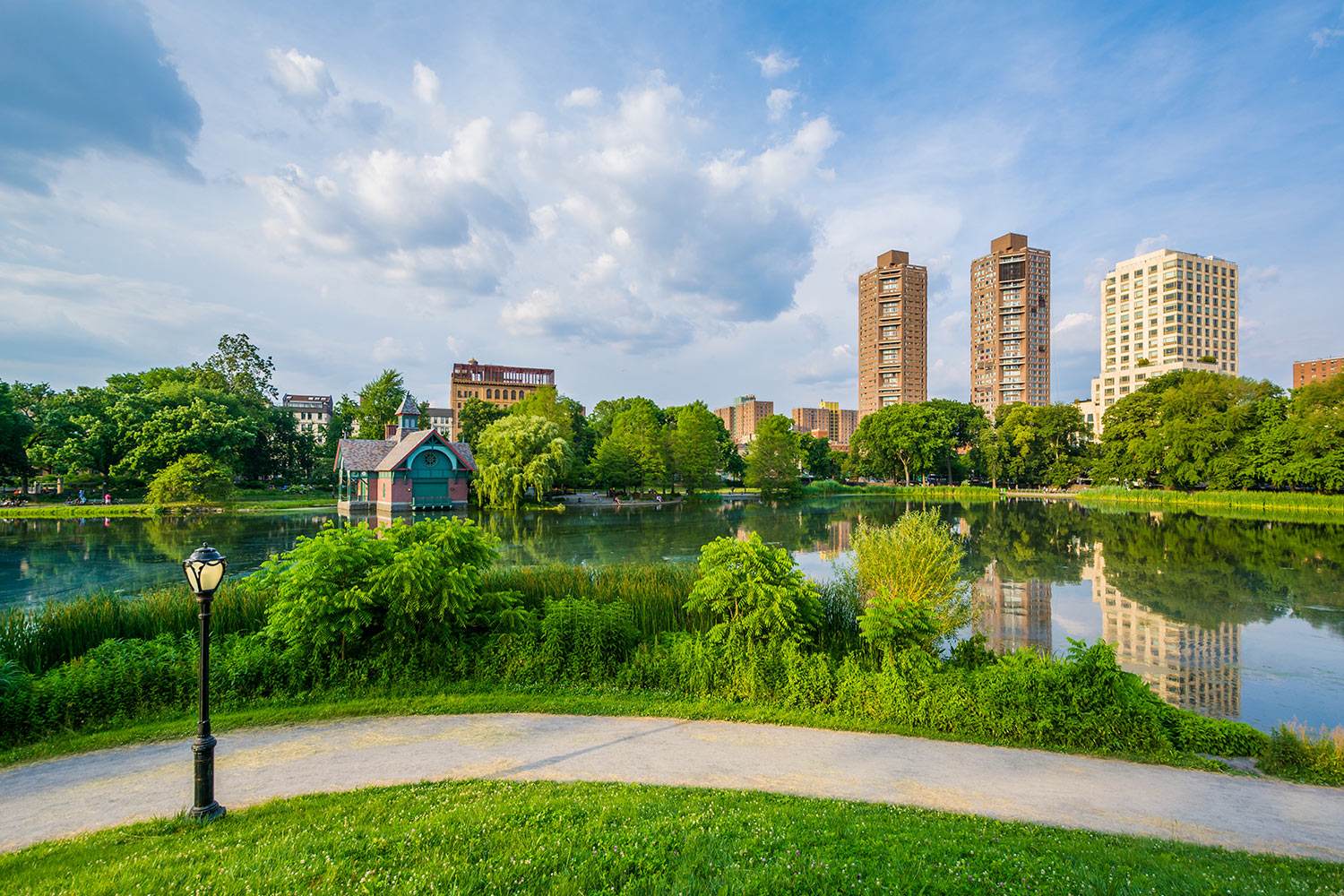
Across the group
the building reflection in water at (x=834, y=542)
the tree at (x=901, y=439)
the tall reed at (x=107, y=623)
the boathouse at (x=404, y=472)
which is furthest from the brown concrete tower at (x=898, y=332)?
the tall reed at (x=107, y=623)

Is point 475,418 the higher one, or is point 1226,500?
point 475,418

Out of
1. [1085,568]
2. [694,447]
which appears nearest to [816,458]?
[694,447]

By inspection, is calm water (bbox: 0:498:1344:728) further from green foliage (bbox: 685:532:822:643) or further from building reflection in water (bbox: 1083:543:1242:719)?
green foliage (bbox: 685:532:822:643)

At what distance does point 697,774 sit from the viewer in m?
5.90

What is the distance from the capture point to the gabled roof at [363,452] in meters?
42.2

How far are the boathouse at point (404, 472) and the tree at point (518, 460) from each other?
1.82 meters

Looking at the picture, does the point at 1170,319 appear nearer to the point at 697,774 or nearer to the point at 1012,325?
the point at 1012,325

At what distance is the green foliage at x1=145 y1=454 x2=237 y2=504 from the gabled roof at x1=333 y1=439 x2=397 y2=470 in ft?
23.4

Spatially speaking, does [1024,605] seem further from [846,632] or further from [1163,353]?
[1163,353]

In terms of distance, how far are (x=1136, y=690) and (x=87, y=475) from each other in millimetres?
58611

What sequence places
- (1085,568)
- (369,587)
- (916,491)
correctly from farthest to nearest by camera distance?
(916,491) < (1085,568) < (369,587)

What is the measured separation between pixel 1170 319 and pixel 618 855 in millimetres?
124648

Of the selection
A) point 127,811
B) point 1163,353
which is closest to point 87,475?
point 127,811

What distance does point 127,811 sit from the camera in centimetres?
503
